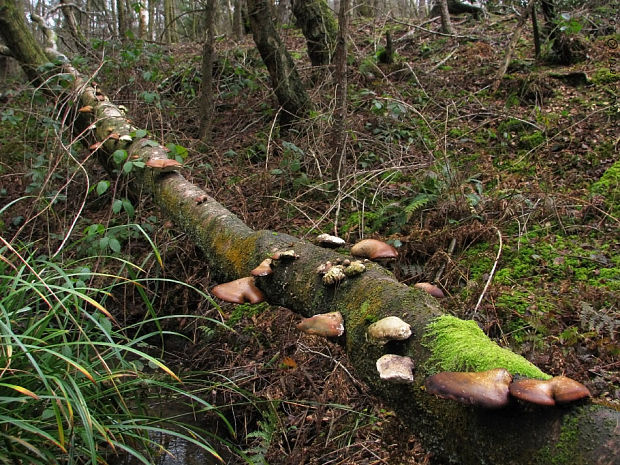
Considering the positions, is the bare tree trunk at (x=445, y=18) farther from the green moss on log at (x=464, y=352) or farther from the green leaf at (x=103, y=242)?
the green moss on log at (x=464, y=352)

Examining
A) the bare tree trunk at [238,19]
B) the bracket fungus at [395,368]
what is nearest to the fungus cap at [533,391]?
the bracket fungus at [395,368]

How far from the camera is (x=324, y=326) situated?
6.20 feet

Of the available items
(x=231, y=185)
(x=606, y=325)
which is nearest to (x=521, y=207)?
(x=606, y=325)

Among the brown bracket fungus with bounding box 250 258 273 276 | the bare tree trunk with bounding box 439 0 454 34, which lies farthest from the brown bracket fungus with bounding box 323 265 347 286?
the bare tree trunk with bounding box 439 0 454 34

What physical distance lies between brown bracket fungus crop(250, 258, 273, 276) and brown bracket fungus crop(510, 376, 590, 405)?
4.64 feet

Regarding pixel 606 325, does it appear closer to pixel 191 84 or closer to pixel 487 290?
pixel 487 290

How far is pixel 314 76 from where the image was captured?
24.9 feet

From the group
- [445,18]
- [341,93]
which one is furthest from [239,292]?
[445,18]

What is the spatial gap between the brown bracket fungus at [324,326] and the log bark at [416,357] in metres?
0.06

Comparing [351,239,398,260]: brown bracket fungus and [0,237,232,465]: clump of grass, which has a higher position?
[351,239,398,260]: brown bracket fungus

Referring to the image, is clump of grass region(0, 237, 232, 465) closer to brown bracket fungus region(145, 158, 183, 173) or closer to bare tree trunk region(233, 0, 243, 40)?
brown bracket fungus region(145, 158, 183, 173)

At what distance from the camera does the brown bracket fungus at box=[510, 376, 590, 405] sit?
1096mm

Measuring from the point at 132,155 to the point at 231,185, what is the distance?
1.43 meters

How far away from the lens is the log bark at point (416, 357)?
112cm
